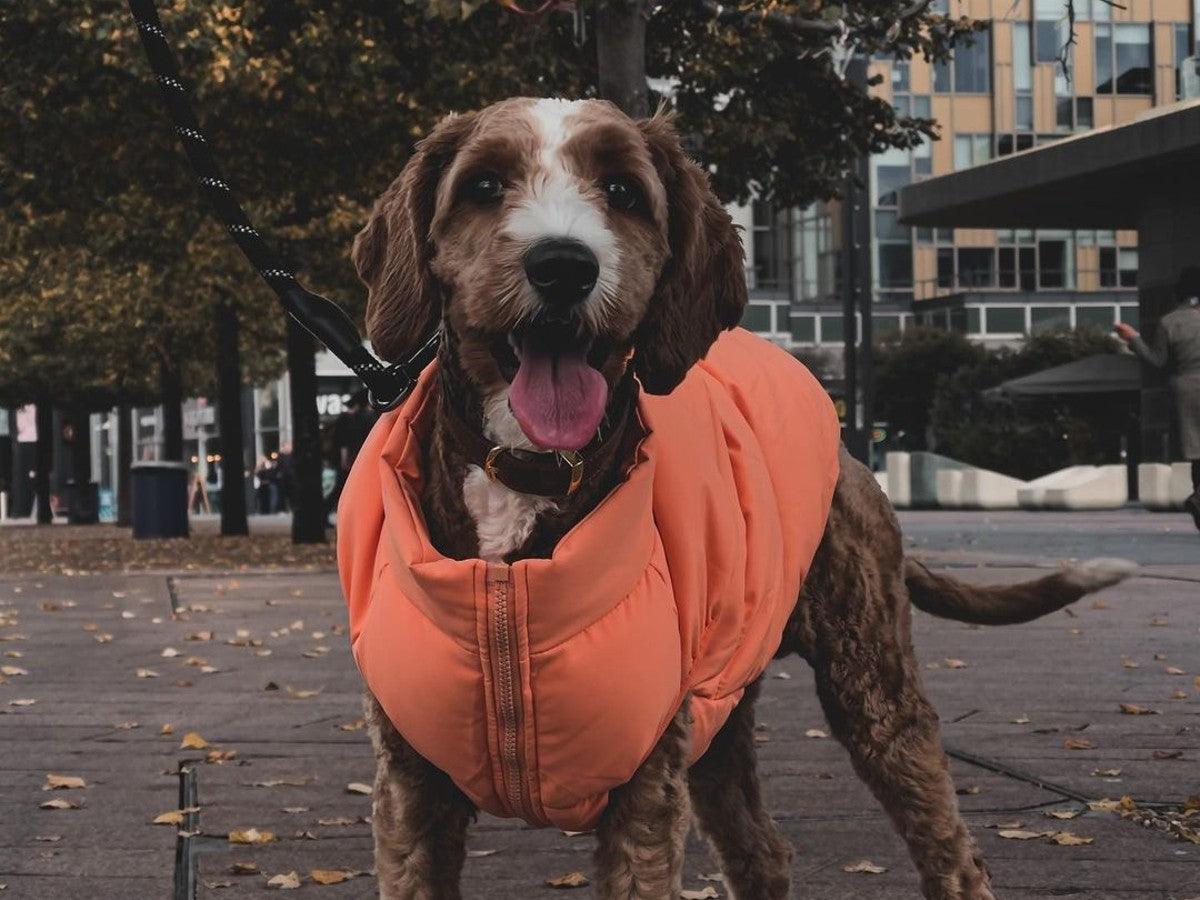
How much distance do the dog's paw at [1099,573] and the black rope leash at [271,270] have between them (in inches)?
64.2

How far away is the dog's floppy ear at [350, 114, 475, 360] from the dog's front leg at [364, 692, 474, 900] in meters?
0.65

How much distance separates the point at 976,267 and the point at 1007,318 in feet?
10.2

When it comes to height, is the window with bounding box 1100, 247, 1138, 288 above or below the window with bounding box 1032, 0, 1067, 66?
below

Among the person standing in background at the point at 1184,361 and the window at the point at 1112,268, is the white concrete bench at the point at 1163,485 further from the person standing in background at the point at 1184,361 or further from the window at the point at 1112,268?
the window at the point at 1112,268

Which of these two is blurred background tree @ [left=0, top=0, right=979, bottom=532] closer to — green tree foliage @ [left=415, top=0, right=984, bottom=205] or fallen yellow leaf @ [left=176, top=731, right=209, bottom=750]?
green tree foliage @ [left=415, top=0, right=984, bottom=205]

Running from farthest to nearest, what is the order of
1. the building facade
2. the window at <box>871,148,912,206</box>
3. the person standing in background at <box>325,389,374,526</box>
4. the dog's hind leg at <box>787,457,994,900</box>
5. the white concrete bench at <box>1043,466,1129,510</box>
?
the window at <box>871,148,912,206</box>
the building facade
the white concrete bench at <box>1043,466,1129,510</box>
the person standing in background at <box>325,389,374,526</box>
the dog's hind leg at <box>787,457,994,900</box>

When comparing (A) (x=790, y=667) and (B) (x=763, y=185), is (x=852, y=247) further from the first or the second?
(A) (x=790, y=667)

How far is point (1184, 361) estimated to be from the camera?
1264 cm

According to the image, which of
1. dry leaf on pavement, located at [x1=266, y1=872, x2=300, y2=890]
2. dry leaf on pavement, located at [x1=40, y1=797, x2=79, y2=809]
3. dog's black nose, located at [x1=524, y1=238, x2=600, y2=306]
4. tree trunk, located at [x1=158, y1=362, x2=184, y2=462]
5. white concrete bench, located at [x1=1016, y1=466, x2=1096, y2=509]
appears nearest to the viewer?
dog's black nose, located at [x1=524, y1=238, x2=600, y2=306]

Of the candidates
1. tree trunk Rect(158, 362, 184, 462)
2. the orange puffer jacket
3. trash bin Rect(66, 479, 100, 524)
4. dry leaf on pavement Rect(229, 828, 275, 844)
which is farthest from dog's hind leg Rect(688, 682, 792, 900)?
trash bin Rect(66, 479, 100, 524)

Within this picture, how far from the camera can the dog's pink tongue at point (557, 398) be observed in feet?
8.70

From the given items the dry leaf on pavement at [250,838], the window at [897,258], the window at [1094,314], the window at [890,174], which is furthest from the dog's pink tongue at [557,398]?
the window at [890,174]

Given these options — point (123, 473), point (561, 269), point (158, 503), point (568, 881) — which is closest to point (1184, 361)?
point (568, 881)

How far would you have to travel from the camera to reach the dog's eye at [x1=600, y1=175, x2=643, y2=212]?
279 cm
